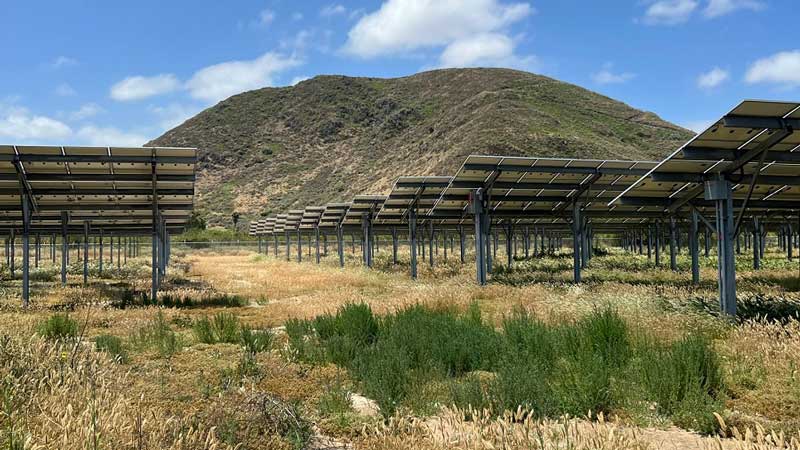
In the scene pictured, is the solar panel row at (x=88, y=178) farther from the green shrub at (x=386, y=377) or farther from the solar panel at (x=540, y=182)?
the green shrub at (x=386, y=377)

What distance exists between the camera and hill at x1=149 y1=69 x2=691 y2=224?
290ft

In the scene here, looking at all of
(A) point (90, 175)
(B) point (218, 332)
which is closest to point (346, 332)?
(B) point (218, 332)

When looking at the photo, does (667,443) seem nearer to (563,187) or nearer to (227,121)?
(563,187)

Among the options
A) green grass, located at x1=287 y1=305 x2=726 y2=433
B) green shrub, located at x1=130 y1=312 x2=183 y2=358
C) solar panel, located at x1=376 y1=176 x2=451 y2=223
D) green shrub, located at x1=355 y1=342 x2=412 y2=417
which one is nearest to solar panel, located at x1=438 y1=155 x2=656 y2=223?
solar panel, located at x1=376 y1=176 x2=451 y2=223

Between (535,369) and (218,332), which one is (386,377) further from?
(218,332)

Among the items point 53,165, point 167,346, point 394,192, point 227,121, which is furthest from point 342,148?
point 167,346

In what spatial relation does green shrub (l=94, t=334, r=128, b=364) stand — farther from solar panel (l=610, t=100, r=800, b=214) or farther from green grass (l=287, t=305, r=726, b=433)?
solar panel (l=610, t=100, r=800, b=214)

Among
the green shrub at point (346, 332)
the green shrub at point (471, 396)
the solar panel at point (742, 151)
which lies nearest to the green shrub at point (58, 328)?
the green shrub at point (346, 332)

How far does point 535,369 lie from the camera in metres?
6.52

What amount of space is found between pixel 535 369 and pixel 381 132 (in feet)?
411

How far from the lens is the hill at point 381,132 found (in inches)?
3479

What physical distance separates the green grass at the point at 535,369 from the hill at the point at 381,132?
69991mm

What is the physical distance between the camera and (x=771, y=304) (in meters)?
11.5

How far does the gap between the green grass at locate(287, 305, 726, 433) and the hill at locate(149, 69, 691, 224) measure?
70.0 meters
